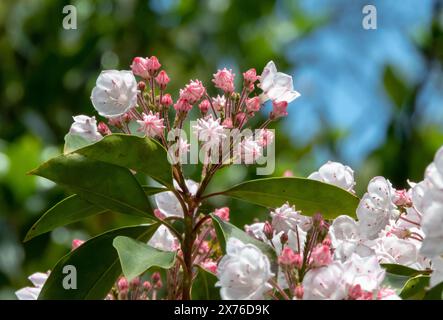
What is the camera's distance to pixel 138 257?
132 centimetres

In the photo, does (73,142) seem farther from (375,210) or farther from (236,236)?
(375,210)

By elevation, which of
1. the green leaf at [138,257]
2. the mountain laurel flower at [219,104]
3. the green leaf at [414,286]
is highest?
the mountain laurel flower at [219,104]

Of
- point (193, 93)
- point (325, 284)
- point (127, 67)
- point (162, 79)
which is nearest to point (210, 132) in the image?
point (193, 93)

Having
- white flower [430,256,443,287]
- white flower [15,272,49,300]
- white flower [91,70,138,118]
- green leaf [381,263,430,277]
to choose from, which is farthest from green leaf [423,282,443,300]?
white flower [15,272,49,300]

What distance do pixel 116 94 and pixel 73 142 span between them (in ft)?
0.46

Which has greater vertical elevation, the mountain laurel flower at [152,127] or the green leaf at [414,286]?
the mountain laurel flower at [152,127]

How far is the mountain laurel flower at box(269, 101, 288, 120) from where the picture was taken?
5.34 feet

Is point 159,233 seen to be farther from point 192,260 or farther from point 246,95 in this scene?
point 246,95

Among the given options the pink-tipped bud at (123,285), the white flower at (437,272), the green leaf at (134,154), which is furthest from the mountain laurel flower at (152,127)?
the white flower at (437,272)

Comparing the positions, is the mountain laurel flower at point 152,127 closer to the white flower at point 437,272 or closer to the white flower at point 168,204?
the white flower at point 168,204

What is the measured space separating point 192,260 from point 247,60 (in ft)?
10.6

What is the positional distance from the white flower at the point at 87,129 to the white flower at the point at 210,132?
0.20 meters

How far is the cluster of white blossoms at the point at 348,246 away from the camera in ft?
3.85

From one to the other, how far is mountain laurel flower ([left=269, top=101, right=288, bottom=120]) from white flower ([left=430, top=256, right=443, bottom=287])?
1.64 feet
